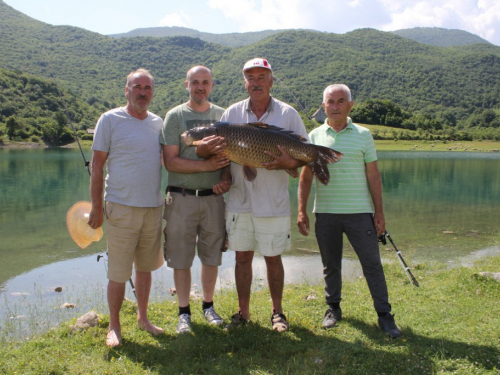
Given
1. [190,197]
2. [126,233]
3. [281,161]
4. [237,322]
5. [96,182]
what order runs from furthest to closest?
[237,322], [190,197], [126,233], [96,182], [281,161]

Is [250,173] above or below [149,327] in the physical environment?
above

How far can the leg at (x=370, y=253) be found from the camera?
493 centimetres

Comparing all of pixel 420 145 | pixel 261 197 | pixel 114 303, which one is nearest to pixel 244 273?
pixel 261 197

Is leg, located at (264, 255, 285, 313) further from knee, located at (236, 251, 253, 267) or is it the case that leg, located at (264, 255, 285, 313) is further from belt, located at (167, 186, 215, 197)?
belt, located at (167, 186, 215, 197)

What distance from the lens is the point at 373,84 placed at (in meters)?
146

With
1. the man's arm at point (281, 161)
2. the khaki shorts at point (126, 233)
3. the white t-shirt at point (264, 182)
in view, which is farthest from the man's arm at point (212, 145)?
the khaki shorts at point (126, 233)

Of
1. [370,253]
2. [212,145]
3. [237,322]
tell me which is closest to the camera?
[212,145]

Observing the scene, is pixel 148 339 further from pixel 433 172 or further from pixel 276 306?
pixel 433 172

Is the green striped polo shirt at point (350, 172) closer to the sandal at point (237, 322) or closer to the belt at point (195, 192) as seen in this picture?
the belt at point (195, 192)

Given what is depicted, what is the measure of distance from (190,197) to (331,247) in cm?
178

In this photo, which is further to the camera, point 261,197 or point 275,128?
point 261,197

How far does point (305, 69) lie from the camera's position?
15588 cm

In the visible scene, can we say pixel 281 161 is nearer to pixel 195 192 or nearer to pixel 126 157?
pixel 195 192

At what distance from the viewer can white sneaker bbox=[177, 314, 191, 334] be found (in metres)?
4.99
